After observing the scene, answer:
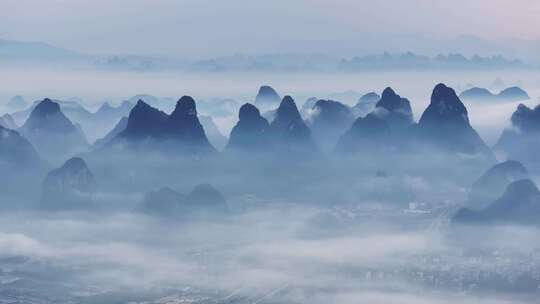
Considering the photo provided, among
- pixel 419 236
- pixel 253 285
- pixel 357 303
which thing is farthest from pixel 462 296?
pixel 419 236

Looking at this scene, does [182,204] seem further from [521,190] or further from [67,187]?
[521,190]

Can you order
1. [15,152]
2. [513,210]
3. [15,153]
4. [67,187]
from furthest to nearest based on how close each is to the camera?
[15,152], [15,153], [67,187], [513,210]

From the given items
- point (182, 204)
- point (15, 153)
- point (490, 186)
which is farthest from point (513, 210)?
point (15, 153)

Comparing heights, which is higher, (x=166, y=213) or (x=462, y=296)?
(x=166, y=213)

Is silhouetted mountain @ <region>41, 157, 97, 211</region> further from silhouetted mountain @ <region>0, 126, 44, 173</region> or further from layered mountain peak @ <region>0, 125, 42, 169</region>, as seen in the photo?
layered mountain peak @ <region>0, 125, 42, 169</region>

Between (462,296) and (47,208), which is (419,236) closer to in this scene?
(462,296)

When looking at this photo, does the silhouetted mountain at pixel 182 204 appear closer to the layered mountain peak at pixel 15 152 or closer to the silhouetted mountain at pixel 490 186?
the silhouetted mountain at pixel 490 186

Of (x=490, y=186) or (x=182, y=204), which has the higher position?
(x=490, y=186)

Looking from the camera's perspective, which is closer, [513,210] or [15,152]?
[513,210]
